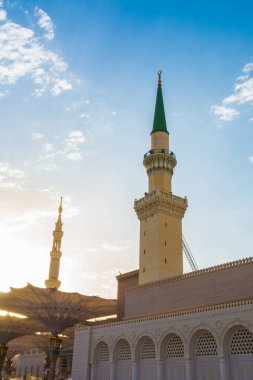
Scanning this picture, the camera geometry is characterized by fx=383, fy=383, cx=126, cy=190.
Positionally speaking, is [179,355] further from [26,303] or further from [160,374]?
[26,303]

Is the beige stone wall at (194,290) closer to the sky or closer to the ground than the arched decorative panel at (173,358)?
closer to the sky

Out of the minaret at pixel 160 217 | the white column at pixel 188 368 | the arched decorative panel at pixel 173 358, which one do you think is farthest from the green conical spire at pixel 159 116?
the white column at pixel 188 368

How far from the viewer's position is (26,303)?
38.2 metres

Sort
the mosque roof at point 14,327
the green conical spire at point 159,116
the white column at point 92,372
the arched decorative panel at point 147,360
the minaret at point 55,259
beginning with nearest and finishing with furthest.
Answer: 1. the arched decorative panel at point 147,360
2. the white column at point 92,372
3. the mosque roof at point 14,327
4. the green conical spire at point 159,116
5. the minaret at point 55,259

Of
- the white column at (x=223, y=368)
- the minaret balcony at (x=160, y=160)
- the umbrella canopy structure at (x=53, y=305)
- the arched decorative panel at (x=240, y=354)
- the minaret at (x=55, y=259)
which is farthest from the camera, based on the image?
→ the minaret at (x=55, y=259)

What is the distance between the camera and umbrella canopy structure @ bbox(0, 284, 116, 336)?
36.7m

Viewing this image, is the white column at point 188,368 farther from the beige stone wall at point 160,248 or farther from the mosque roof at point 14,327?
the mosque roof at point 14,327

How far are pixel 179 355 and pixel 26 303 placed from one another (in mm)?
17391

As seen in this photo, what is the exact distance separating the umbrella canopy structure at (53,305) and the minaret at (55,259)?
827 inches

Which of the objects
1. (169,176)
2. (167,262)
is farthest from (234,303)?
(169,176)

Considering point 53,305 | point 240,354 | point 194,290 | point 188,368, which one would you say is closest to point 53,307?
point 53,305

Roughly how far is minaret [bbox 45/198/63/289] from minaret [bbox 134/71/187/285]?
23.8 metres

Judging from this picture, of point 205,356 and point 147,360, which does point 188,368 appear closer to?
point 205,356

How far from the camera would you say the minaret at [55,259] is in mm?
61616
